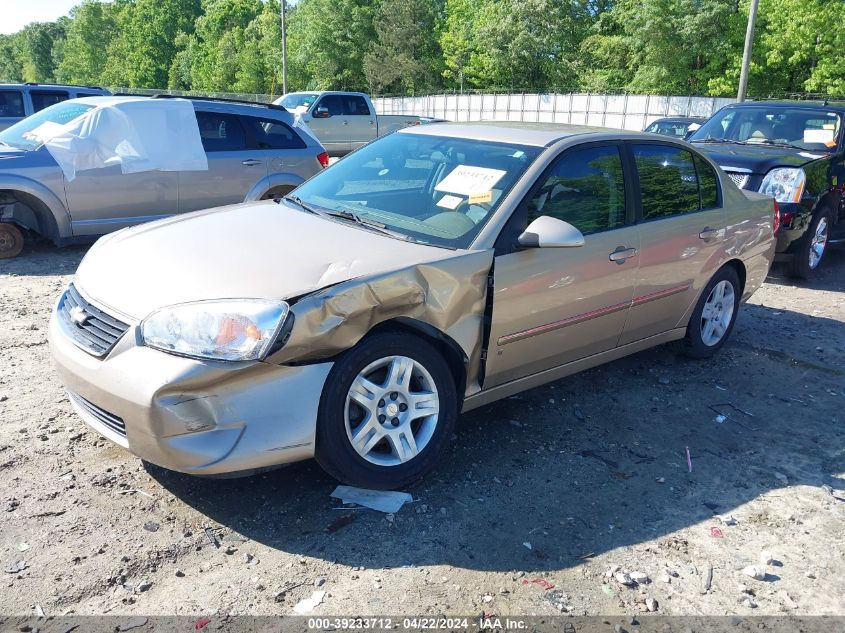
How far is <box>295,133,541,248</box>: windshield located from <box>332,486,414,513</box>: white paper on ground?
4.20ft

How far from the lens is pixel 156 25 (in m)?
81.4

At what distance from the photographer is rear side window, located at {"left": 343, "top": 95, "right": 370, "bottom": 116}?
2153 cm

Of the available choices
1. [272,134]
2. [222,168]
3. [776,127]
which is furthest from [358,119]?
[776,127]

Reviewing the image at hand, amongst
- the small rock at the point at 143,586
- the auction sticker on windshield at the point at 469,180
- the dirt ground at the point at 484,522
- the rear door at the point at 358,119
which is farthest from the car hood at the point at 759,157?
the rear door at the point at 358,119

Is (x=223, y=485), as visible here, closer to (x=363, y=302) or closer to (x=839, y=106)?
(x=363, y=302)

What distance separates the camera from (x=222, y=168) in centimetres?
852

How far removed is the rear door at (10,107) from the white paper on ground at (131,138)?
554cm

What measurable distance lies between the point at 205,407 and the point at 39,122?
6.98 m

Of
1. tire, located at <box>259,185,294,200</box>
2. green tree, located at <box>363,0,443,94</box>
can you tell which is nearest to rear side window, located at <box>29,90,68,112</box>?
tire, located at <box>259,185,294,200</box>

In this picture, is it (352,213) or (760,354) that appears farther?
(760,354)

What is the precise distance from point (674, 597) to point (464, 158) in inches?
103

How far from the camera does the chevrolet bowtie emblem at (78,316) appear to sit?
3.34 metres

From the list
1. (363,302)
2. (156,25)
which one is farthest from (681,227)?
(156,25)

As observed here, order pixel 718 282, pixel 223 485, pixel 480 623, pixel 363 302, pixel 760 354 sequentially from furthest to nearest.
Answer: pixel 760 354
pixel 718 282
pixel 223 485
pixel 363 302
pixel 480 623
